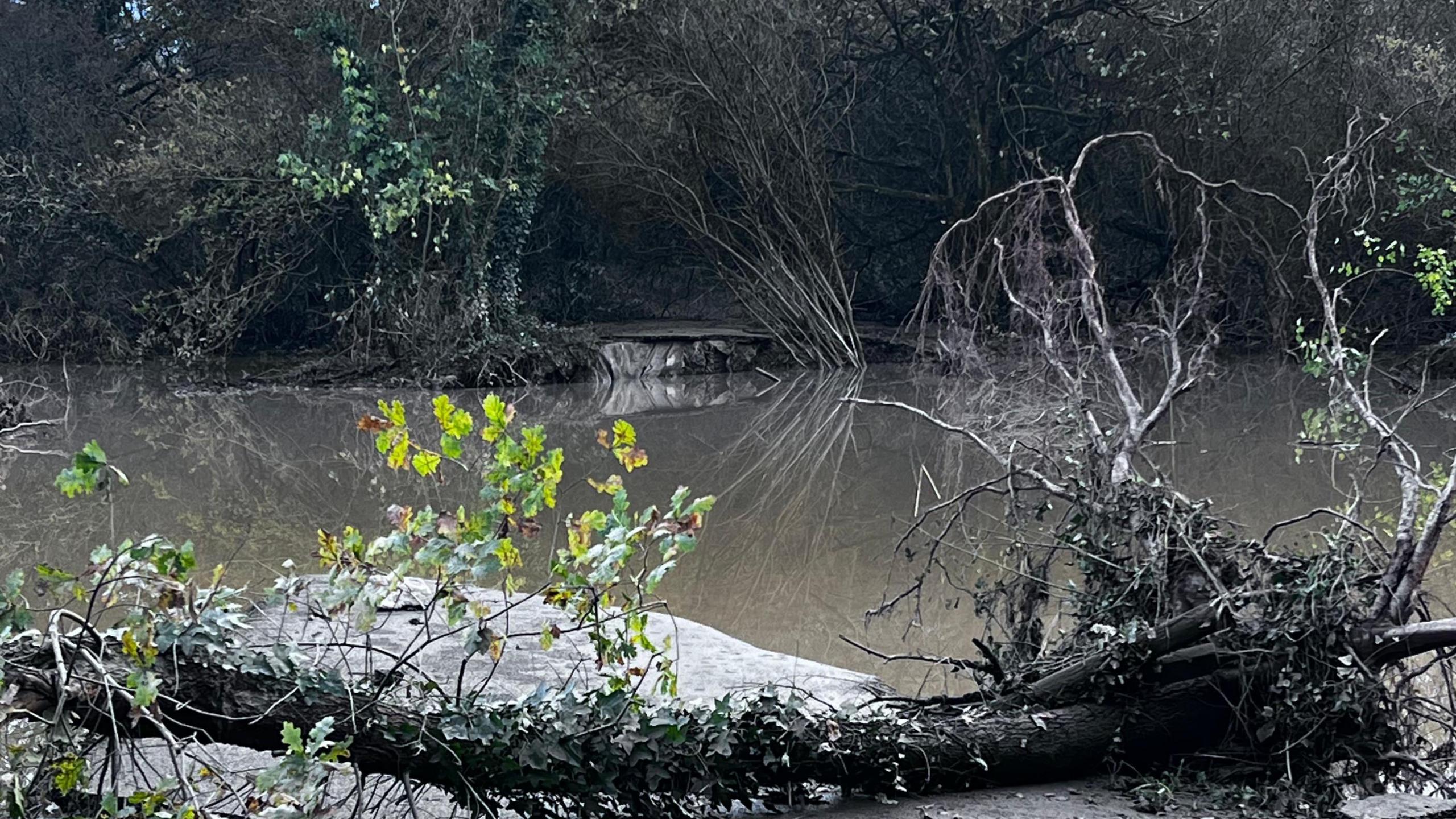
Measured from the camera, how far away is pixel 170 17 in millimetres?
16562

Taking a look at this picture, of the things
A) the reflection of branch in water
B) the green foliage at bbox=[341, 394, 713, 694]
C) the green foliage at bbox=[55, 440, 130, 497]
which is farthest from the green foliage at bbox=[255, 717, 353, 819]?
the reflection of branch in water

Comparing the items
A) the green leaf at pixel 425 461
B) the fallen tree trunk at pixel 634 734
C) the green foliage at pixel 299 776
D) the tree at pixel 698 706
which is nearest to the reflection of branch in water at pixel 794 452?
the tree at pixel 698 706

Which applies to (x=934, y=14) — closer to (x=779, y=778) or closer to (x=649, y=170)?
(x=649, y=170)

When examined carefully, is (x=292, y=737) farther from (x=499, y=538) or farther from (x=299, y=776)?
(x=499, y=538)

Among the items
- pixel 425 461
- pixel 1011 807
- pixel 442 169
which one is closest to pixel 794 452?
pixel 442 169

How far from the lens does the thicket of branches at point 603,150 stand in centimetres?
1433

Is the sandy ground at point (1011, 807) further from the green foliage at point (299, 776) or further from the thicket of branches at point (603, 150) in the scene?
the thicket of branches at point (603, 150)

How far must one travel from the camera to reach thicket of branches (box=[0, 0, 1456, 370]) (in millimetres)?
14328

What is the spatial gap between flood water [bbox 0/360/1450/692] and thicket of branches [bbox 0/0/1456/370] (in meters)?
1.89

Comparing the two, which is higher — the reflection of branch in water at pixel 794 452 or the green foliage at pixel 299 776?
the green foliage at pixel 299 776

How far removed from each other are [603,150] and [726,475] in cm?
815

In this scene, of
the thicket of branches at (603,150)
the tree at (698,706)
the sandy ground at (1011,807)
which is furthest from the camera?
the thicket of branches at (603,150)

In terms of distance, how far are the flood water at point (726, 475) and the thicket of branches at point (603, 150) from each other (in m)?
1.89

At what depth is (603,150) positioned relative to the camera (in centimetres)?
1639
